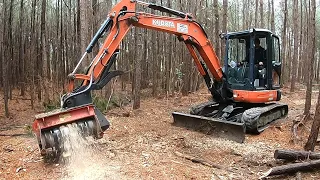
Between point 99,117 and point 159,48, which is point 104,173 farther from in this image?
point 159,48

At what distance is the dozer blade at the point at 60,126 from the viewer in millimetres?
5305

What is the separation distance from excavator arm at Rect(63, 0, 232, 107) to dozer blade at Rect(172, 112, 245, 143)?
3.62ft

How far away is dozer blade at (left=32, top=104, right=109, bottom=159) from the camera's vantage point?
530cm

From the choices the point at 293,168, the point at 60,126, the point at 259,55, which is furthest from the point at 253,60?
the point at 60,126

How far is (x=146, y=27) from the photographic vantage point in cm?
746

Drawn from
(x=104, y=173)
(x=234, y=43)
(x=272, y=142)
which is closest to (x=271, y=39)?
(x=234, y=43)

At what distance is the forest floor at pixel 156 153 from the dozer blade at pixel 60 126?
367 mm

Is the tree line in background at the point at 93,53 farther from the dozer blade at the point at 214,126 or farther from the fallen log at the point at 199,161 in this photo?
the fallen log at the point at 199,161

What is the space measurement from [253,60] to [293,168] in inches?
150

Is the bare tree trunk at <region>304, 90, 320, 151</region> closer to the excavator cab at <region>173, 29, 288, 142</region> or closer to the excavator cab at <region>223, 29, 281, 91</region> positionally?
the excavator cab at <region>173, 29, 288, 142</region>

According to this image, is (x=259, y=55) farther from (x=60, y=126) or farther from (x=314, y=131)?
(x=60, y=126)

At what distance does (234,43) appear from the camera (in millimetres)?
9234

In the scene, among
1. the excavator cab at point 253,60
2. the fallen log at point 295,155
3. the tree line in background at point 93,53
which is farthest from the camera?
the tree line in background at point 93,53

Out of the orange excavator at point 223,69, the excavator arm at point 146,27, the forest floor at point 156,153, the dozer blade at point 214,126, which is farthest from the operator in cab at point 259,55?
the dozer blade at point 214,126
